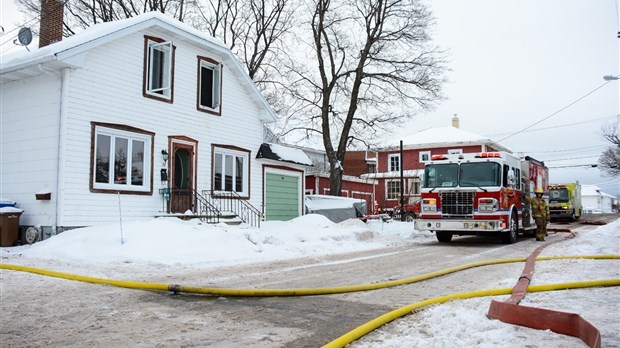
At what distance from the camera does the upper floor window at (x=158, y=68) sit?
15.7m

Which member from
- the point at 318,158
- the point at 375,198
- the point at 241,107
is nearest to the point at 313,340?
the point at 241,107

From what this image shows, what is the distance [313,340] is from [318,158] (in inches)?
2027

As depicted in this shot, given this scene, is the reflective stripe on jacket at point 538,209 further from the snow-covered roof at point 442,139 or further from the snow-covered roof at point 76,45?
the snow-covered roof at point 442,139

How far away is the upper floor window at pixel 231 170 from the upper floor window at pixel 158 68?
9.54ft

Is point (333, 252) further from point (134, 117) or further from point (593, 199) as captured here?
point (593, 199)

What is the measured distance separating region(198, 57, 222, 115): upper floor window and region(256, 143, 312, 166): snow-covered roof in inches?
101

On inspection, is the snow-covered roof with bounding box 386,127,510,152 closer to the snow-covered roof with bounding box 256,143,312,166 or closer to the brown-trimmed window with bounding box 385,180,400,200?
the brown-trimmed window with bounding box 385,180,400,200

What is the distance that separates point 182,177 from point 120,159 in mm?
2705

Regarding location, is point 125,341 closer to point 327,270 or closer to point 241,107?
point 327,270

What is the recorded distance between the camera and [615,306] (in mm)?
5281

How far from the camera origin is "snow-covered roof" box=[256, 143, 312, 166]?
19.8m

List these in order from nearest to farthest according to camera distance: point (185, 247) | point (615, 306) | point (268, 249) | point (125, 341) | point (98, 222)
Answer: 1. point (125, 341)
2. point (615, 306)
3. point (185, 247)
4. point (268, 249)
5. point (98, 222)

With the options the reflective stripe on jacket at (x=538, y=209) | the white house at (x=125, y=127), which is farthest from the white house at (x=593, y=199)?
the white house at (x=125, y=127)

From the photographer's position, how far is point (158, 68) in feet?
53.6
